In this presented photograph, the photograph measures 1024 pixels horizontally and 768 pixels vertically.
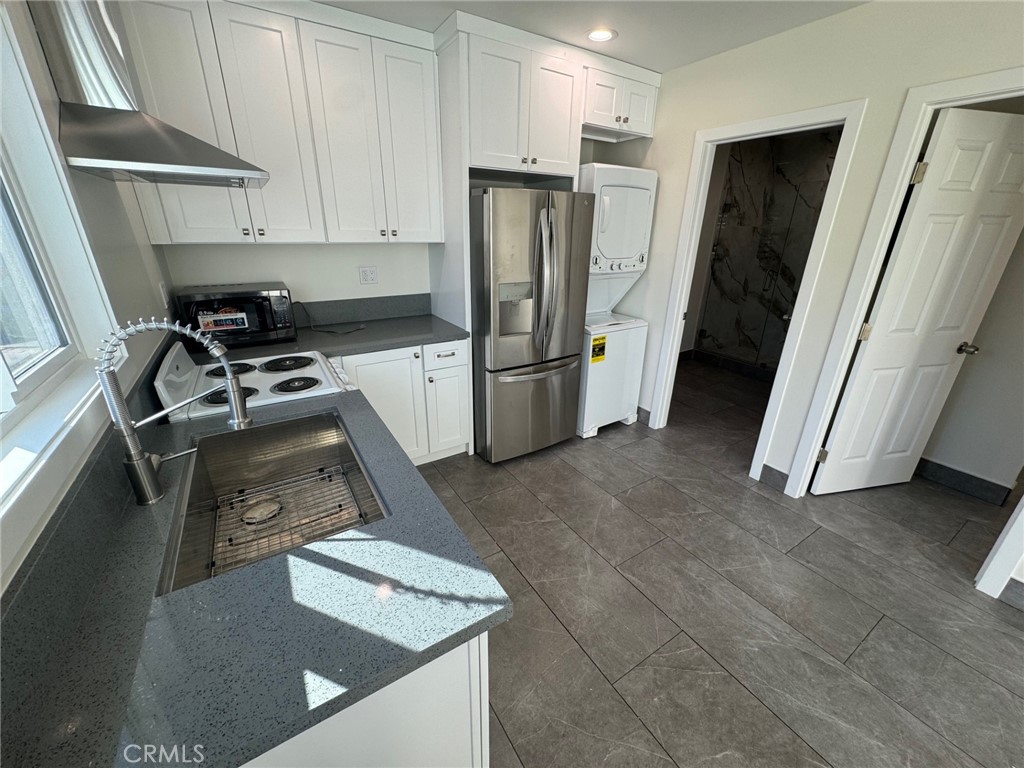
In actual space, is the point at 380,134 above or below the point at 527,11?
below

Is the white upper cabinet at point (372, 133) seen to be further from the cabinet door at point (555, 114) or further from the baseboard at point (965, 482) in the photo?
the baseboard at point (965, 482)

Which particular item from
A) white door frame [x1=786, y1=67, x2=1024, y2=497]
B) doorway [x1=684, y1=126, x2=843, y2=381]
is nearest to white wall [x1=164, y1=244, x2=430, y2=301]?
white door frame [x1=786, y1=67, x2=1024, y2=497]

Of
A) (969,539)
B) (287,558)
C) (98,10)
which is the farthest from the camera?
(969,539)

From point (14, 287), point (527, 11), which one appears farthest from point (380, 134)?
point (14, 287)

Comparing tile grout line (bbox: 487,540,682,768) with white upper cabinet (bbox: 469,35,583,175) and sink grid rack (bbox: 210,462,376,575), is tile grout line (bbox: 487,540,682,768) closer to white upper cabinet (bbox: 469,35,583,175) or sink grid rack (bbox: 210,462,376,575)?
sink grid rack (bbox: 210,462,376,575)

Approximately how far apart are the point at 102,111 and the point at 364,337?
139 centimetres

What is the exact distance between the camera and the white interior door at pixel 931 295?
1.87m

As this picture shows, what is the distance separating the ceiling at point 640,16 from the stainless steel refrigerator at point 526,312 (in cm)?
80

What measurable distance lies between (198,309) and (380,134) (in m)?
1.31

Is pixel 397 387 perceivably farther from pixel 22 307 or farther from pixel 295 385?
pixel 22 307

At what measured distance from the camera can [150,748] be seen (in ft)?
1.74

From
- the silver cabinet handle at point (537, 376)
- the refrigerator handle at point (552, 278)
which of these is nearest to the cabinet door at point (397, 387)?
the silver cabinet handle at point (537, 376)

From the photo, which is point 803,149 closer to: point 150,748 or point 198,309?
point 198,309

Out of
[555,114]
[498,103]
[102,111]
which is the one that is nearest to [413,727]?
[102,111]
